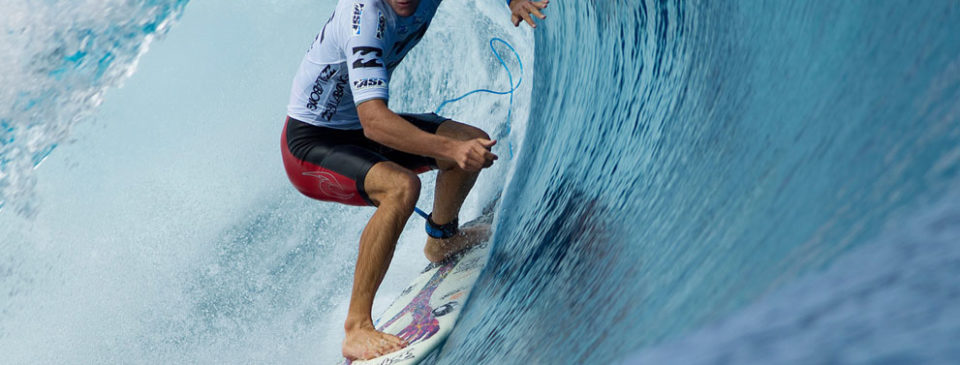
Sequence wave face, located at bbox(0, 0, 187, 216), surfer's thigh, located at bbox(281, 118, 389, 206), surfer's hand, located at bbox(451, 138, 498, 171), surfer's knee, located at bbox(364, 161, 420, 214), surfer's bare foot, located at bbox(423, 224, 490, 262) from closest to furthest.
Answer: surfer's hand, located at bbox(451, 138, 498, 171)
surfer's knee, located at bbox(364, 161, 420, 214)
surfer's thigh, located at bbox(281, 118, 389, 206)
surfer's bare foot, located at bbox(423, 224, 490, 262)
wave face, located at bbox(0, 0, 187, 216)

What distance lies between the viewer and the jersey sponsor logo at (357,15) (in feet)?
7.78

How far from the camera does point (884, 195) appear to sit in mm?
1101

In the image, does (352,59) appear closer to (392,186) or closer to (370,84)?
(370,84)

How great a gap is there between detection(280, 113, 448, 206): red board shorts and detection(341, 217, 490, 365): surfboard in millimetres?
526

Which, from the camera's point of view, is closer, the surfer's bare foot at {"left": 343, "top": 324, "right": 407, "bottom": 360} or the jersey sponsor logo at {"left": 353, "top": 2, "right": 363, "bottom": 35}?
the jersey sponsor logo at {"left": 353, "top": 2, "right": 363, "bottom": 35}

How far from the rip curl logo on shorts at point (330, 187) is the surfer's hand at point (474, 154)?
0.59 meters

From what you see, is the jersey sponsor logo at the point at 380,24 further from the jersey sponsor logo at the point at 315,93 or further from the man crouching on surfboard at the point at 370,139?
the jersey sponsor logo at the point at 315,93

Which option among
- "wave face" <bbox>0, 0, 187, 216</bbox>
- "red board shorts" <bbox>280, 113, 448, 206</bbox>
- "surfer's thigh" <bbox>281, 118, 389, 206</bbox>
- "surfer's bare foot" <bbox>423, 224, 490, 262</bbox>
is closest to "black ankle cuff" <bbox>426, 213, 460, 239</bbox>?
"surfer's bare foot" <bbox>423, 224, 490, 262</bbox>

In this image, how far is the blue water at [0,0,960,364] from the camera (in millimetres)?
1080

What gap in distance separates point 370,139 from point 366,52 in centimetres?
36

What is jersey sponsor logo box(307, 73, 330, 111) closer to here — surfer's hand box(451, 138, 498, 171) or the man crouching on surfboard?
the man crouching on surfboard

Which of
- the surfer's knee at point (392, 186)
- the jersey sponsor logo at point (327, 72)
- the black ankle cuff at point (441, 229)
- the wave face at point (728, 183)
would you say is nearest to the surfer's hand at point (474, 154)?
the surfer's knee at point (392, 186)

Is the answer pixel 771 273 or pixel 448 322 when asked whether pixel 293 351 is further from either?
pixel 771 273

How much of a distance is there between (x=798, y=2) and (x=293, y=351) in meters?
3.10
